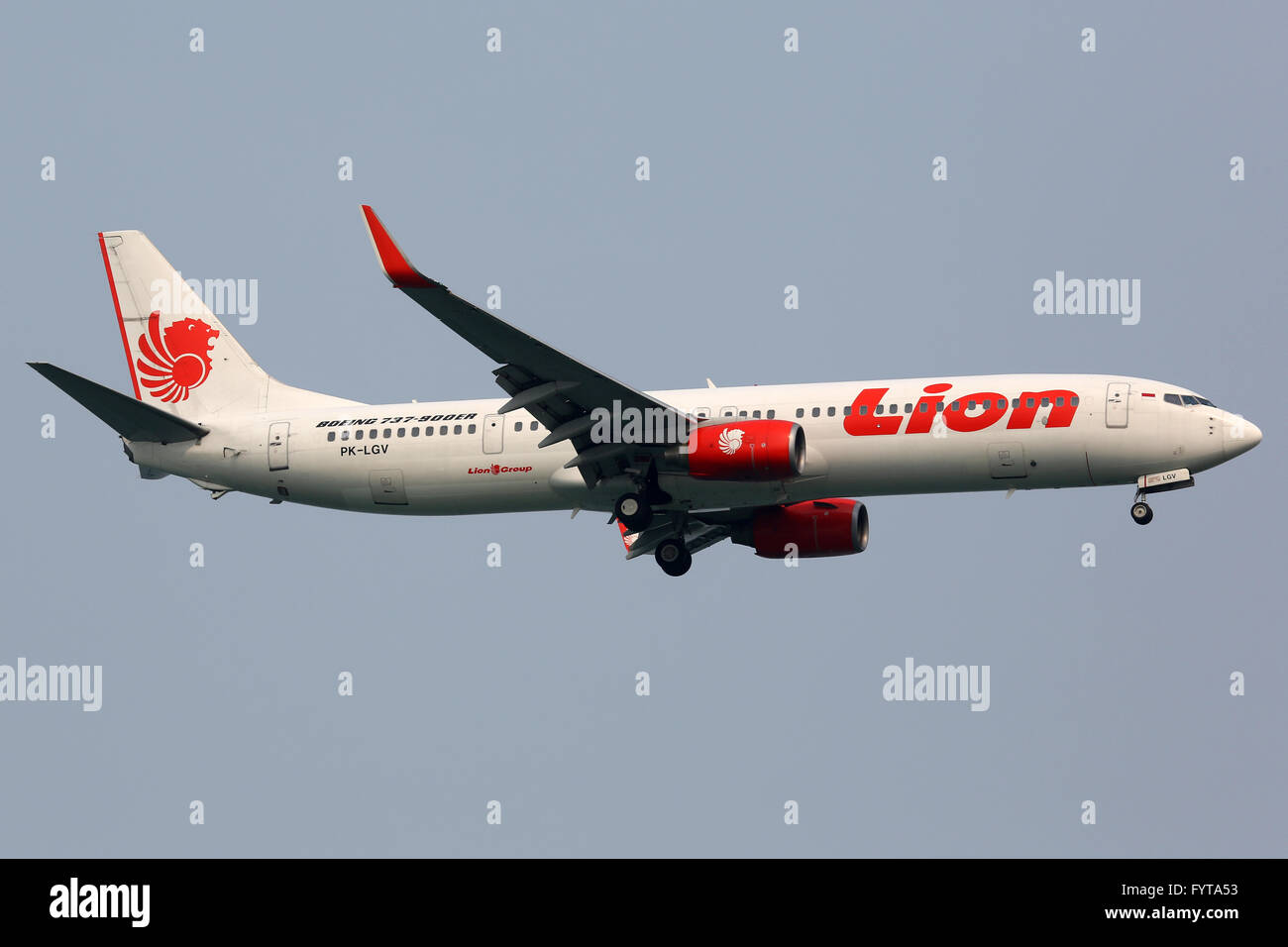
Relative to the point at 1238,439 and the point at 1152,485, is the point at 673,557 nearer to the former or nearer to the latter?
the point at 1152,485

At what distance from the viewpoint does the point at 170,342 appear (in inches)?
2071

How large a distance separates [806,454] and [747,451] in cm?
193

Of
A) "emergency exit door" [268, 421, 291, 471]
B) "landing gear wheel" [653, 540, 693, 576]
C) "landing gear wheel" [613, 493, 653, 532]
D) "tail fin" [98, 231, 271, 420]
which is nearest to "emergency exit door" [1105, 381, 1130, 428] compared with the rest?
"landing gear wheel" [613, 493, 653, 532]

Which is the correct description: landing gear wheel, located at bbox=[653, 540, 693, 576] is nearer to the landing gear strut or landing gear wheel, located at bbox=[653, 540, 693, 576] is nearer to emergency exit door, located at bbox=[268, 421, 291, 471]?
emergency exit door, located at bbox=[268, 421, 291, 471]

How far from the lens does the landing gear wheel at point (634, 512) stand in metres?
46.2

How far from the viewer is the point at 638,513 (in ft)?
152

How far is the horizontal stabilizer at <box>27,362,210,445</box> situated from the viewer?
4544 centimetres

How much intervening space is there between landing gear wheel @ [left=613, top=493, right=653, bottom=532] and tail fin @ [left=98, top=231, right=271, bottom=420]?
39.0 feet

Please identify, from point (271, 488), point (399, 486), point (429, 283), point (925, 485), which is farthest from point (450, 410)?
point (925, 485)

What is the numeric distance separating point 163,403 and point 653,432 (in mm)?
16000

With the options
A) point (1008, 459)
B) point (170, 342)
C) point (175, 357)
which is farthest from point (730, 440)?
point (170, 342)

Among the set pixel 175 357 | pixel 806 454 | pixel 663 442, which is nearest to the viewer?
pixel 806 454

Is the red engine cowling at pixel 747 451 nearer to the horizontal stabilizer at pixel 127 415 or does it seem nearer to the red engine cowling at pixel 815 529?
the red engine cowling at pixel 815 529

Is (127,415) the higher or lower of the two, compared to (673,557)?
higher
